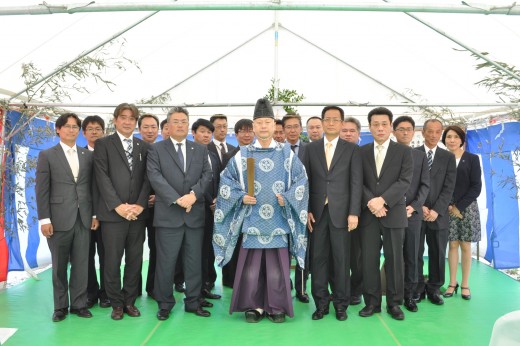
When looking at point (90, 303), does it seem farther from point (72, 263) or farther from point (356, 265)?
point (356, 265)

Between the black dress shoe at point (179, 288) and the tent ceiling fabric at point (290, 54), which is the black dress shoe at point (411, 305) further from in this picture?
the tent ceiling fabric at point (290, 54)

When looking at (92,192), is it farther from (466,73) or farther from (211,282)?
(466,73)

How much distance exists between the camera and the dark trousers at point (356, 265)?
4.10m

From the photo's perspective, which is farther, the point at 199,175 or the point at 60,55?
the point at 60,55

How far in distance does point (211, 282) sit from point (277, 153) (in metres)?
1.84

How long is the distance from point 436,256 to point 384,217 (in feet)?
2.94

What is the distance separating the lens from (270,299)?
3.71m

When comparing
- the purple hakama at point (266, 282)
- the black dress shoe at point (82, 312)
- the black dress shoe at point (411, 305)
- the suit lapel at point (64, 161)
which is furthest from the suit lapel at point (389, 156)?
the black dress shoe at point (82, 312)

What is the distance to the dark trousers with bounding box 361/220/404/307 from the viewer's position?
3824mm

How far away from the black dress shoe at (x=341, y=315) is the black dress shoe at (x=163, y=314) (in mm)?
1405

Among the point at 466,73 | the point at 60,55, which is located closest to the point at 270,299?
the point at 60,55

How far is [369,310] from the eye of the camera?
3.87 m

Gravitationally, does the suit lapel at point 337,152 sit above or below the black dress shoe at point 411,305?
above

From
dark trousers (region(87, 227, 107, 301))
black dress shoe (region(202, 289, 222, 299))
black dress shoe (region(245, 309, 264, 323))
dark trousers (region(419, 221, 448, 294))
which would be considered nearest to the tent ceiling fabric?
dark trousers (region(87, 227, 107, 301))
